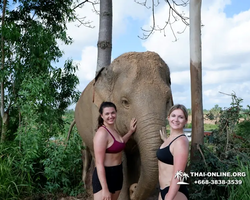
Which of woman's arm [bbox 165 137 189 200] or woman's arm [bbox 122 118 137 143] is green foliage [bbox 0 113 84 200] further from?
woman's arm [bbox 165 137 189 200]

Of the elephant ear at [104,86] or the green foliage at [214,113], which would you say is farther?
the green foliage at [214,113]

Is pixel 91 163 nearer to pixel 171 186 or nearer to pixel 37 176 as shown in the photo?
pixel 37 176

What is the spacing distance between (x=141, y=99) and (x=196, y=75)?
2056 mm

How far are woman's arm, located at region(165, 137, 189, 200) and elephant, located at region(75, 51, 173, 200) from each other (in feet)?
2.50

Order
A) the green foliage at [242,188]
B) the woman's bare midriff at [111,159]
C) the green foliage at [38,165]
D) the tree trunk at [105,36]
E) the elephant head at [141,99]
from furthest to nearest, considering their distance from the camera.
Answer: the tree trunk at [105,36] → the green foliage at [38,165] → the green foliage at [242,188] → the elephant head at [141,99] → the woman's bare midriff at [111,159]

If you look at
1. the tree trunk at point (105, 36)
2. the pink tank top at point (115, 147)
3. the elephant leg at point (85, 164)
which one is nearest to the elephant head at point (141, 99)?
the pink tank top at point (115, 147)

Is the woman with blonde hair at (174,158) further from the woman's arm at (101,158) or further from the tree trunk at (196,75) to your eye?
the tree trunk at (196,75)

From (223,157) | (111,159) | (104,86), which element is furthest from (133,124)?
(223,157)

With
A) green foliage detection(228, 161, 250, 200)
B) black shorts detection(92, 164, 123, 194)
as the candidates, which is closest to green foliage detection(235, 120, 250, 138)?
green foliage detection(228, 161, 250, 200)

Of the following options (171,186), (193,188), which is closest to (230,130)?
(193,188)

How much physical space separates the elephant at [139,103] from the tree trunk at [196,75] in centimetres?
121

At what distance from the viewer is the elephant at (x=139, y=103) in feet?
12.5

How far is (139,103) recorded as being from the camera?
4.01 meters

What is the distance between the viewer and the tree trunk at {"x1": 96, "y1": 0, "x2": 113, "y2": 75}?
7.84 m
